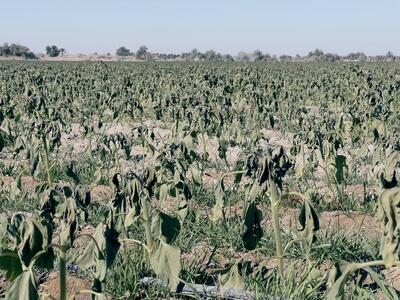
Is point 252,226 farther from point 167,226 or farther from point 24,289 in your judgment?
point 24,289

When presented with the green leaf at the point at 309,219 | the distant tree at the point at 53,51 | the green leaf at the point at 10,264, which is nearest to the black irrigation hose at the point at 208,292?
the green leaf at the point at 309,219

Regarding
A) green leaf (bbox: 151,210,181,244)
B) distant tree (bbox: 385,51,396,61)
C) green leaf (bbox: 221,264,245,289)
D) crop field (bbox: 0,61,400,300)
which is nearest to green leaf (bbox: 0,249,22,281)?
crop field (bbox: 0,61,400,300)

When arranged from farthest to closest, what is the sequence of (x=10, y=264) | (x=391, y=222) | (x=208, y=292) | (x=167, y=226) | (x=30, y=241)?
(x=208, y=292) < (x=167, y=226) < (x=10, y=264) < (x=30, y=241) < (x=391, y=222)

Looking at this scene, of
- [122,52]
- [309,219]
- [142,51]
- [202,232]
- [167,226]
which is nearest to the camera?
[309,219]

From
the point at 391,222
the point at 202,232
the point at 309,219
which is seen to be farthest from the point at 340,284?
the point at 202,232

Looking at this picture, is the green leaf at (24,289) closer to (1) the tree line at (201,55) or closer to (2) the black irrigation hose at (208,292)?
(2) the black irrigation hose at (208,292)

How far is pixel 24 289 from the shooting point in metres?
2.17

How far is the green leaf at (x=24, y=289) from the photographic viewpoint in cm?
216

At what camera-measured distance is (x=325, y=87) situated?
2047cm

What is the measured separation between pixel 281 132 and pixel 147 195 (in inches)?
357

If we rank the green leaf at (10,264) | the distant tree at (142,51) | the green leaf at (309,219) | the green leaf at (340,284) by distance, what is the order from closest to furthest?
1. the green leaf at (340,284)
2. the green leaf at (10,264)
3. the green leaf at (309,219)
4. the distant tree at (142,51)

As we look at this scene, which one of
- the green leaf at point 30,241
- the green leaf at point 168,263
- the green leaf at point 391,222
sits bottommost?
the green leaf at point 168,263

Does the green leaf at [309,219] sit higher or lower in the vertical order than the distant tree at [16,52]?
lower

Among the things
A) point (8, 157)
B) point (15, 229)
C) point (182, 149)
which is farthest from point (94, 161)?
point (15, 229)
